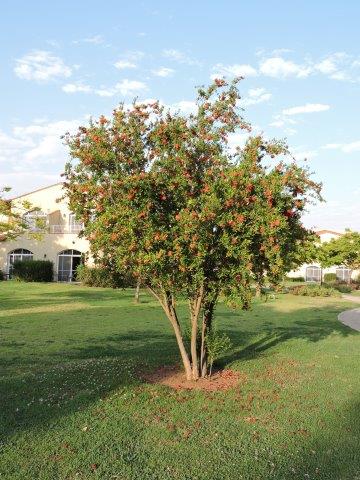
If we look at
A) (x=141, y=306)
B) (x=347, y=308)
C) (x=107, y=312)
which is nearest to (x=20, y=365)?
(x=107, y=312)

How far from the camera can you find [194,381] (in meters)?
8.82

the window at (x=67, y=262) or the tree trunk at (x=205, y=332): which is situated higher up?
the window at (x=67, y=262)

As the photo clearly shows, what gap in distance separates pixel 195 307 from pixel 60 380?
2.73 meters

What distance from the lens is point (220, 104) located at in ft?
27.8

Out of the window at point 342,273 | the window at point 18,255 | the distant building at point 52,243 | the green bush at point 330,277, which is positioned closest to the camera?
the distant building at point 52,243

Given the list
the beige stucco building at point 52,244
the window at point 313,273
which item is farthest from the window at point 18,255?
the window at point 313,273

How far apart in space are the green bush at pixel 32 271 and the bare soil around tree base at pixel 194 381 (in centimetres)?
3311

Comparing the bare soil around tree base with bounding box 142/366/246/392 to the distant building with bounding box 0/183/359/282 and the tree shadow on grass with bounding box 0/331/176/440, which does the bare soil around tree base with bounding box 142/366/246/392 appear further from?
the distant building with bounding box 0/183/359/282

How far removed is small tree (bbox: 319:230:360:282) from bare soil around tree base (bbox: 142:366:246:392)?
133 ft

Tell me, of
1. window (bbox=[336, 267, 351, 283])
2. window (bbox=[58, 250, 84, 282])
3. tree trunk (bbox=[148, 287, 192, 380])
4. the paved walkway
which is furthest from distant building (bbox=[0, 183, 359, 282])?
tree trunk (bbox=[148, 287, 192, 380])

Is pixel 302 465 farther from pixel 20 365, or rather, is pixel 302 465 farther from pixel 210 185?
pixel 20 365

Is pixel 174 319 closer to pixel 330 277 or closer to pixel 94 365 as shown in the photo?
pixel 94 365

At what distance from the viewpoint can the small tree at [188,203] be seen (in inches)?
294

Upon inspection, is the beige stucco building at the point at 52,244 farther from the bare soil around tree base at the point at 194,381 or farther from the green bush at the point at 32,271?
the bare soil around tree base at the point at 194,381
